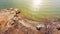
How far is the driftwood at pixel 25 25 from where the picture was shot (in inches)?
60.5

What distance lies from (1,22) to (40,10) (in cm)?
62

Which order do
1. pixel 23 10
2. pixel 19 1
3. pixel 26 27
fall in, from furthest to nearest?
pixel 19 1 → pixel 23 10 → pixel 26 27

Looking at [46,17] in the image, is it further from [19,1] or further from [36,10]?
[19,1]

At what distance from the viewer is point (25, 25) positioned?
159cm

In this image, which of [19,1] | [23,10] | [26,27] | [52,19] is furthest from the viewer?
[19,1]

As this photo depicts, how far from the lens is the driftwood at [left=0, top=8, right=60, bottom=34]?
1.54 meters

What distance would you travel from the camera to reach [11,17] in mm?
1695

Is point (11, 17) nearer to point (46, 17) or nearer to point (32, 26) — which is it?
point (32, 26)

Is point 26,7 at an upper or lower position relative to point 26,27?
upper

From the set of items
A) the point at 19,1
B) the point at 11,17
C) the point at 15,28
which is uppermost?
the point at 19,1

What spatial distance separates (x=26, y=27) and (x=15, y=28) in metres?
0.15

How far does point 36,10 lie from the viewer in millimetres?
1884

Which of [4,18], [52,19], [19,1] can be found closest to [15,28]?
[4,18]

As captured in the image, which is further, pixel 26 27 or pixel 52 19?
pixel 52 19
